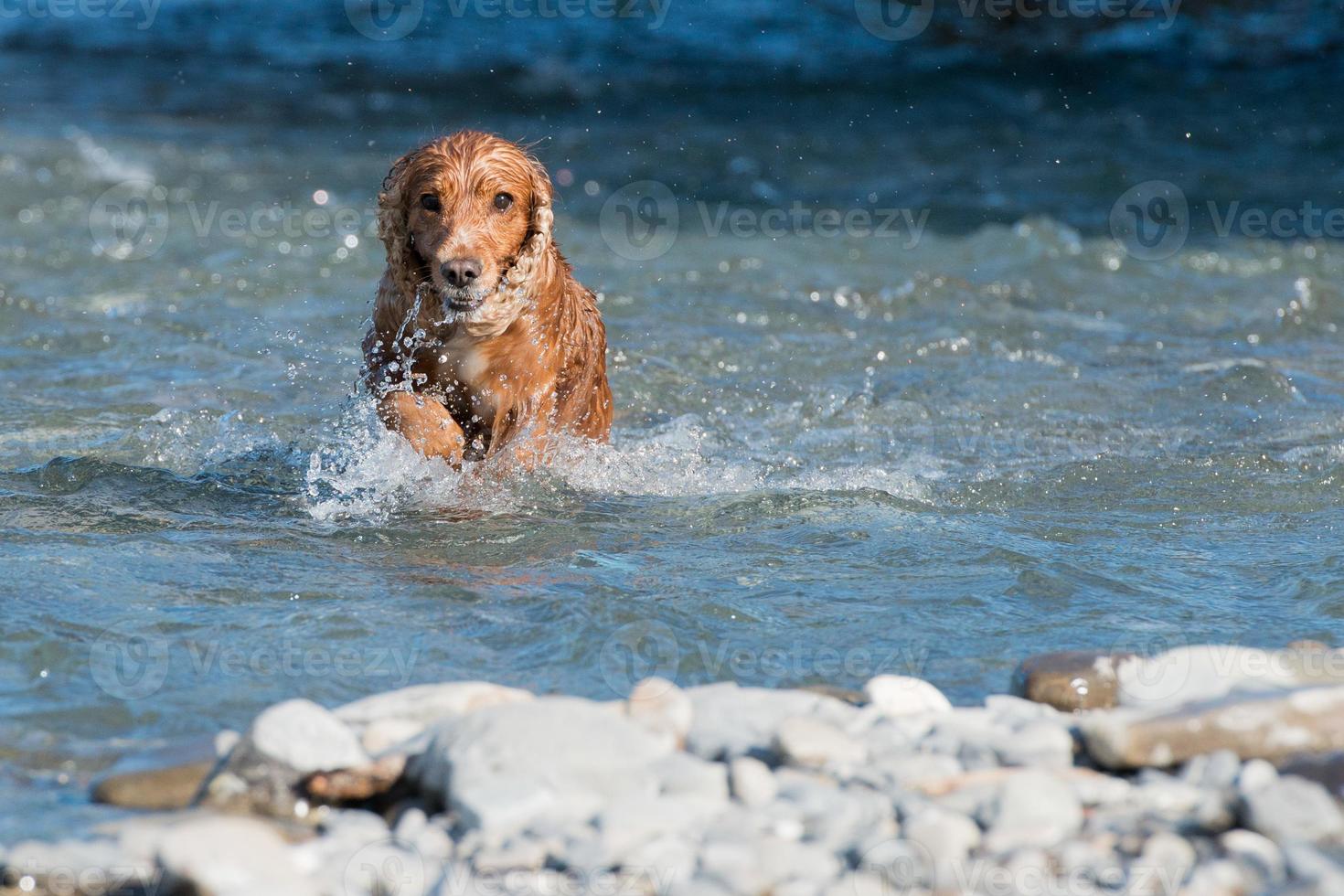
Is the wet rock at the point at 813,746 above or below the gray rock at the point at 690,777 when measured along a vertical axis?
above

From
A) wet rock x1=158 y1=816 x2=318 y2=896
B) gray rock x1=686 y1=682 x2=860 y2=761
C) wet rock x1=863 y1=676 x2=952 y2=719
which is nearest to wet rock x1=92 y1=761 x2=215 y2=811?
wet rock x1=158 y1=816 x2=318 y2=896

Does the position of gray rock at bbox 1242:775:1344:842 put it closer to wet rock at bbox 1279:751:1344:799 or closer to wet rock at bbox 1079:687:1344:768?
wet rock at bbox 1279:751:1344:799

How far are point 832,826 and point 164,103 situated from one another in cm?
1506

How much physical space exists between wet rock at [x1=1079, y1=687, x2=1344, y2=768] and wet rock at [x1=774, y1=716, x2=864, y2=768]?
54cm

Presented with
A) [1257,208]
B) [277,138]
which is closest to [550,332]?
[1257,208]

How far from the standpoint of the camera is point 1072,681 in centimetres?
398

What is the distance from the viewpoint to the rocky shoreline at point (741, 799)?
3039 mm

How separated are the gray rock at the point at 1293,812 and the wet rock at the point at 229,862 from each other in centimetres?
190

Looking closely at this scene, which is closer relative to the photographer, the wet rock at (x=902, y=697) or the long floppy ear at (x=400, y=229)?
the wet rock at (x=902, y=697)

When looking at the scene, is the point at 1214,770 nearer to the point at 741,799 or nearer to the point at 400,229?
the point at 741,799

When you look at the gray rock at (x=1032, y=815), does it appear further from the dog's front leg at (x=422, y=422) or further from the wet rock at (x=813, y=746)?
the dog's front leg at (x=422, y=422)

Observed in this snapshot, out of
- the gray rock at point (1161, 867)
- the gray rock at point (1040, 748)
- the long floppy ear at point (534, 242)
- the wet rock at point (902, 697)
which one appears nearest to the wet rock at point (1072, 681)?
the wet rock at point (902, 697)

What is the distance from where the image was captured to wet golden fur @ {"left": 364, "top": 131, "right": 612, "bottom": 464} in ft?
17.9

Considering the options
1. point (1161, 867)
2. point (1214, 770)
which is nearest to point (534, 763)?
point (1161, 867)
